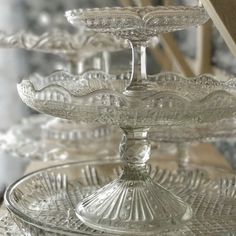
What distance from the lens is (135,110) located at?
594 millimetres

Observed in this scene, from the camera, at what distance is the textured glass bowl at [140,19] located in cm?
63

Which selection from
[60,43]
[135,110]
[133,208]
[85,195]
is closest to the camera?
[135,110]

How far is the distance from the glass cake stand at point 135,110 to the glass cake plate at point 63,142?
0.39 m

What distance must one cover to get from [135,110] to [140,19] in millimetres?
107

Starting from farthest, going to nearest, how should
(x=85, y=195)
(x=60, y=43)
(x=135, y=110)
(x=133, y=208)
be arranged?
(x=60, y=43) < (x=85, y=195) < (x=133, y=208) < (x=135, y=110)

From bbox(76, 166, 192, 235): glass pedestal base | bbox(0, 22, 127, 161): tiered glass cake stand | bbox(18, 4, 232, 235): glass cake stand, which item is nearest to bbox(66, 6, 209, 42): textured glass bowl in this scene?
bbox(18, 4, 232, 235): glass cake stand

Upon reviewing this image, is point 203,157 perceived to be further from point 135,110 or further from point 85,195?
point 135,110

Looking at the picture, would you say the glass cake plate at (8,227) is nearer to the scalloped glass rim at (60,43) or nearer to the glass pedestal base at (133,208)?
the glass pedestal base at (133,208)

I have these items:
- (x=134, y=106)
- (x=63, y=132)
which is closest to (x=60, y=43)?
(x=63, y=132)

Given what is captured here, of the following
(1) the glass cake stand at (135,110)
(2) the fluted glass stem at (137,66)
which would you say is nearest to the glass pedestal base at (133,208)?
(1) the glass cake stand at (135,110)

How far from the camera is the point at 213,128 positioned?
1.04 metres

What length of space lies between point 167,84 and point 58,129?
0.49m

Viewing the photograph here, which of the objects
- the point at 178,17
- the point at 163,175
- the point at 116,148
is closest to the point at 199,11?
the point at 178,17

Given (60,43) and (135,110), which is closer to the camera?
(135,110)
